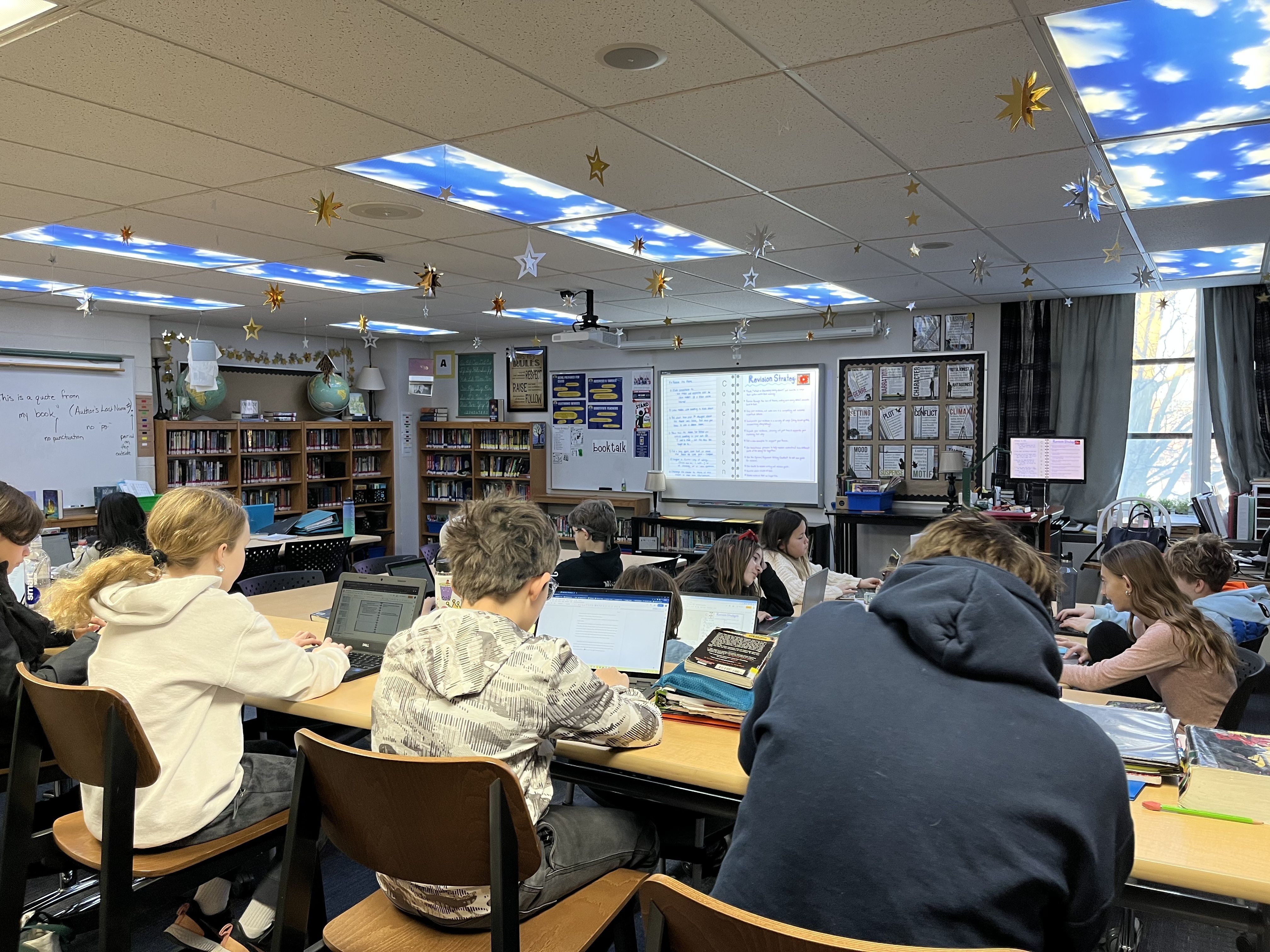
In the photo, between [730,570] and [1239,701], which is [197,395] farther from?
[1239,701]

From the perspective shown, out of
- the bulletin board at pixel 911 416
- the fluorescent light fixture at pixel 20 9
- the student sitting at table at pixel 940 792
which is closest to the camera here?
the student sitting at table at pixel 940 792

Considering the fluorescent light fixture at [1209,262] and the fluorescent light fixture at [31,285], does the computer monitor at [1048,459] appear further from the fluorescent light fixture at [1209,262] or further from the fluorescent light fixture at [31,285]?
the fluorescent light fixture at [31,285]

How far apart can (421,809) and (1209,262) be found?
19.4 ft

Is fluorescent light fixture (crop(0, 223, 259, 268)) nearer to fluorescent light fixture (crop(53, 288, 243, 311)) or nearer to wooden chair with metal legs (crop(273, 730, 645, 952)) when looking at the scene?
fluorescent light fixture (crop(53, 288, 243, 311))

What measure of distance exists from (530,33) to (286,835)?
2002 mm

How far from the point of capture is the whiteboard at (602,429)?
8945 mm

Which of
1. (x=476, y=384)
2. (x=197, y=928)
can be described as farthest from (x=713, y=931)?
(x=476, y=384)

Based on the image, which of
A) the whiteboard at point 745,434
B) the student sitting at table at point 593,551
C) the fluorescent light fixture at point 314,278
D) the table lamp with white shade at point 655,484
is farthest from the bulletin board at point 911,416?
the fluorescent light fixture at point 314,278

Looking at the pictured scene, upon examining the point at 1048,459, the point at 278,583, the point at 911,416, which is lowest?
the point at 278,583

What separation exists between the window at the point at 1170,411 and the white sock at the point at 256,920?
689 cm

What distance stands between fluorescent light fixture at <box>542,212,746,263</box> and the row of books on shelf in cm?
517

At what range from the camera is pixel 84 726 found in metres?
1.79

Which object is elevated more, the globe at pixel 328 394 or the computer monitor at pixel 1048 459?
the globe at pixel 328 394

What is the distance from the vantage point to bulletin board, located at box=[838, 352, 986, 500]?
7.32m
